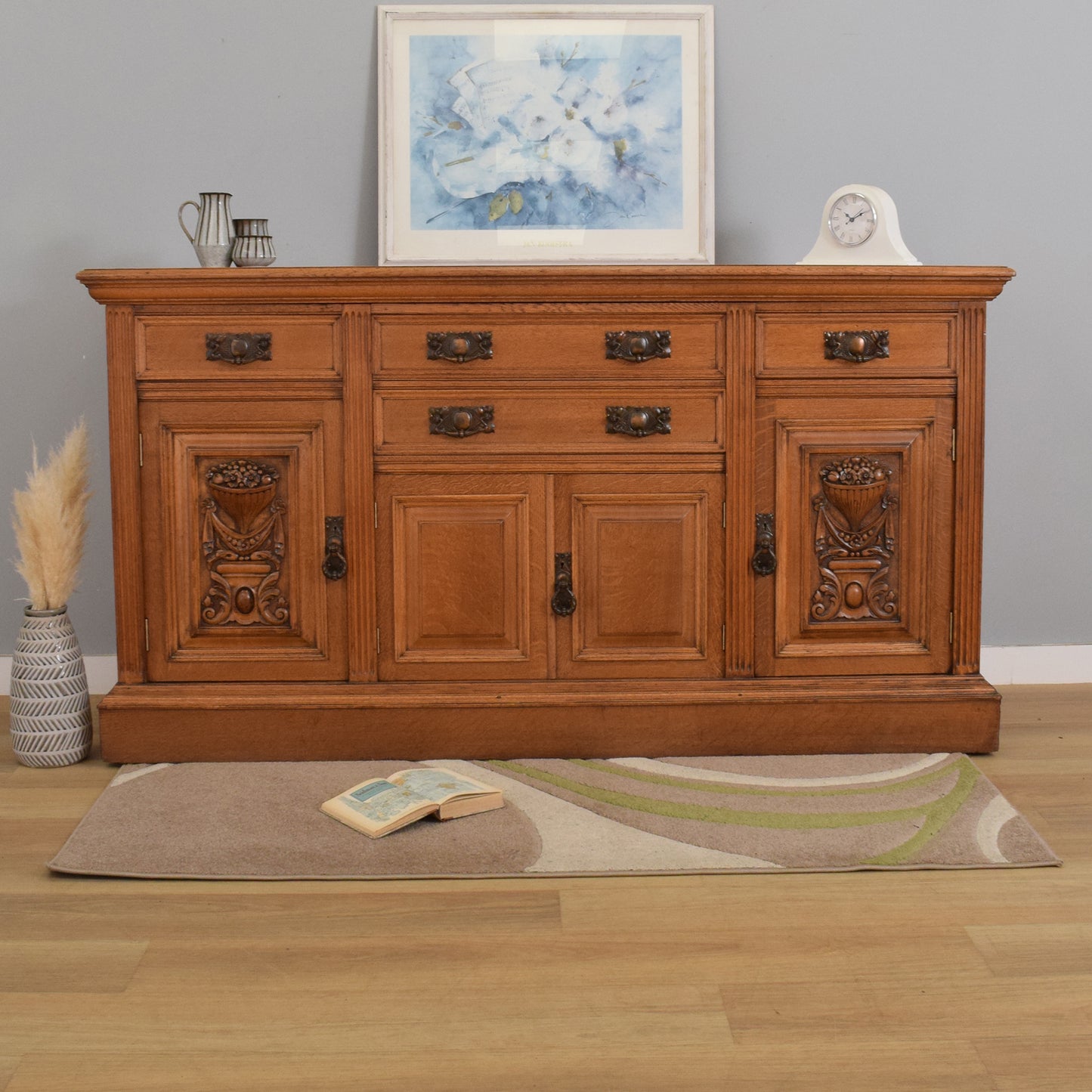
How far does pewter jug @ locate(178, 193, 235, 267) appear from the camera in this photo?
270 centimetres

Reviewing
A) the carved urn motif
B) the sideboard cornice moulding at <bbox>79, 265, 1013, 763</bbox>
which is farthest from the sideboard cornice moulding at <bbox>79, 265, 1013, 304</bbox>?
the carved urn motif

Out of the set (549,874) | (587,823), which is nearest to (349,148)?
(587,823)

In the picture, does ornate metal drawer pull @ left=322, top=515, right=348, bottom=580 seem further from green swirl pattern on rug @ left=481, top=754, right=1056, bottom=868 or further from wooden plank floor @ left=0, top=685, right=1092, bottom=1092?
wooden plank floor @ left=0, top=685, right=1092, bottom=1092

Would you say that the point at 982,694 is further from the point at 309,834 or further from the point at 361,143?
the point at 361,143

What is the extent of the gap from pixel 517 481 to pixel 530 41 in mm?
1207

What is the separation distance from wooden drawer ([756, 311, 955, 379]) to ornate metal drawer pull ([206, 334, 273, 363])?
1.04 metres

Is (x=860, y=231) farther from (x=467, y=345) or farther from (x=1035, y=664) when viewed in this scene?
(x=1035, y=664)

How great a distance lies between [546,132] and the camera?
3.04 metres

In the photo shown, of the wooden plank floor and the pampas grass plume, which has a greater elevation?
the pampas grass plume

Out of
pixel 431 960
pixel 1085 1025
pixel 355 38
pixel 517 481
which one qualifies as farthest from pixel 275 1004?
pixel 355 38

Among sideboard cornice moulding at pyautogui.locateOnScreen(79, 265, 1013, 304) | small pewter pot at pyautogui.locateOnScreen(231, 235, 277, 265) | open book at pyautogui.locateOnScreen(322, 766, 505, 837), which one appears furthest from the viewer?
small pewter pot at pyautogui.locateOnScreen(231, 235, 277, 265)

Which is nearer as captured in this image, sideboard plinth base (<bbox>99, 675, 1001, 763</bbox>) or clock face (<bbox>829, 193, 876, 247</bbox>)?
sideboard plinth base (<bbox>99, 675, 1001, 763</bbox>)

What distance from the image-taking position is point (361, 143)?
3045mm

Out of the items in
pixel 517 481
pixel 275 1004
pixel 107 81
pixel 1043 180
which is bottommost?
pixel 275 1004
